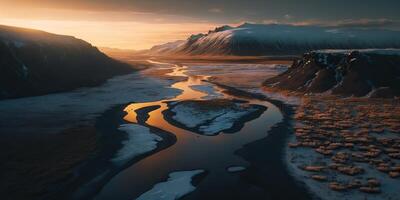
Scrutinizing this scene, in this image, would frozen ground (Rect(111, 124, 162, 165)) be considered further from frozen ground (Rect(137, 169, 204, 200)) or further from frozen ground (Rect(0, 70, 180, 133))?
frozen ground (Rect(0, 70, 180, 133))

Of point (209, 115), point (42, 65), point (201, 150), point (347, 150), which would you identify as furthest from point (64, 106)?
point (347, 150)

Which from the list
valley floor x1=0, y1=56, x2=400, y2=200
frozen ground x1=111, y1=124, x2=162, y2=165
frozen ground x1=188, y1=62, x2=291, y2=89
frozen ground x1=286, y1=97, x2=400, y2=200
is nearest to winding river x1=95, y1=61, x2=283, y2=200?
valley floor x1=0, y1=56, x2=400, y2=200

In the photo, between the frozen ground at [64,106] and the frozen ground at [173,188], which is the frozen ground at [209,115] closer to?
the frozen ground at [64,106]

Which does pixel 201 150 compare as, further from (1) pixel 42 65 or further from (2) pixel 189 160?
(1) pixel 42 65

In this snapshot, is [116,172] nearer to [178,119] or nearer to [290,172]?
[290,172]

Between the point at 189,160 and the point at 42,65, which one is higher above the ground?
the point at 42,65
